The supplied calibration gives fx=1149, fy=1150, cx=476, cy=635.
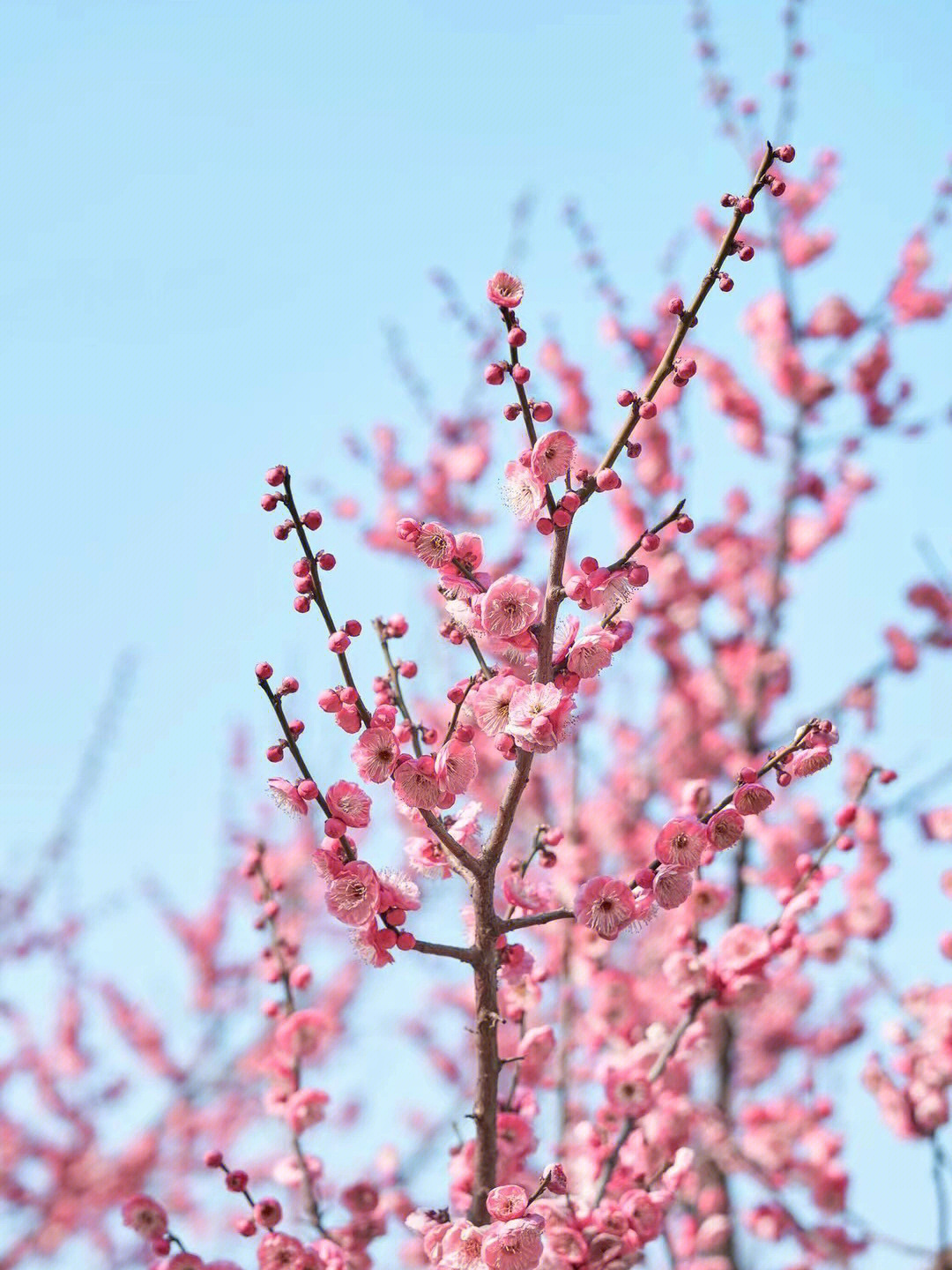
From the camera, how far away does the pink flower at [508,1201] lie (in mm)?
2219

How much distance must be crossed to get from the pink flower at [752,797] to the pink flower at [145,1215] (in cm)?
180

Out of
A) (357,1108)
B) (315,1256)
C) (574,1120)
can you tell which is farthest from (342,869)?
(357,1108)

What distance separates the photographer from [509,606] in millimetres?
2154

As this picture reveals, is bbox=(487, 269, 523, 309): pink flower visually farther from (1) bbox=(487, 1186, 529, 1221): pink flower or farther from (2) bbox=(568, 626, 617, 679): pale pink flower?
(1) bbox=(487, 1186, 529, 1221): pink flower

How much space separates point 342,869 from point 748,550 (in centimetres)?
649

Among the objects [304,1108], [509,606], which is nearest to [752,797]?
[509,606]

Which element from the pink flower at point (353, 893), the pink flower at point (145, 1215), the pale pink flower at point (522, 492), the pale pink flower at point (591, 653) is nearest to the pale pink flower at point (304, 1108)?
the pink flower at point (145, 1215)

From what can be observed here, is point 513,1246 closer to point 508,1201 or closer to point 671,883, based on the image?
point 508,1201

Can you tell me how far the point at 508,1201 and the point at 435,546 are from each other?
4.19 ft

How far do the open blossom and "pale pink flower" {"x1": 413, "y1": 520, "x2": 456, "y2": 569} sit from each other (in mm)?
313

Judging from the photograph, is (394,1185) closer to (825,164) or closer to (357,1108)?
(357,1108)

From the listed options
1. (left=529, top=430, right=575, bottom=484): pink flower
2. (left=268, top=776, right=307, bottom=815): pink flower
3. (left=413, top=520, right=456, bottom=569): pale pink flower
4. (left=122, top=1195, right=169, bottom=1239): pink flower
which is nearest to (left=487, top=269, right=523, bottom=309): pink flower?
(left=529, top=430, right=575, bottom=484): pink flower

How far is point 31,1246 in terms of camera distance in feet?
25.0

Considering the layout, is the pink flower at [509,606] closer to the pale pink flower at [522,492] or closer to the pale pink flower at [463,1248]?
the pale pink flower at [522,492]
